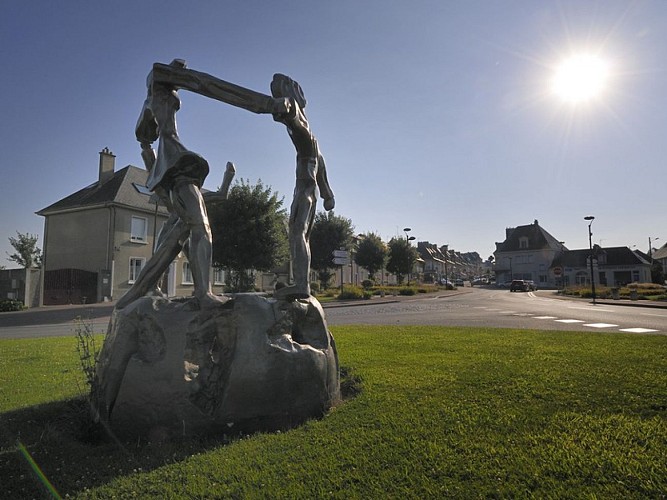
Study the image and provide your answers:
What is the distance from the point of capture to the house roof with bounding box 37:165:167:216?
29156mm

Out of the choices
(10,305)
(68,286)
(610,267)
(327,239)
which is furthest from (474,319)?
(610,267)

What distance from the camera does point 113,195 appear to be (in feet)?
95.7

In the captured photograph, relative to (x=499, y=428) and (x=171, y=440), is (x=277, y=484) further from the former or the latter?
(x=499, y=428)

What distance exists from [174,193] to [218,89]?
1.14 metres

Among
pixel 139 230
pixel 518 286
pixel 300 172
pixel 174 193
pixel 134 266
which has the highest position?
pixel 139 230

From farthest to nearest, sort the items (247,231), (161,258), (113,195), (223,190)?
(113,195) < (247,231) < (223,190) < (161,258)

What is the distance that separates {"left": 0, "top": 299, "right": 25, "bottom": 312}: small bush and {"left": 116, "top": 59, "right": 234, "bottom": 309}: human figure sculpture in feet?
77.1

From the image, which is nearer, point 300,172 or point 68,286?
point 300,172

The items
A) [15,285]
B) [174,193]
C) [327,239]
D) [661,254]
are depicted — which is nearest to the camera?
[174,193]

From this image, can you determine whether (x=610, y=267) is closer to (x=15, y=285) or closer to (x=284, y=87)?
(x=15, y=285)

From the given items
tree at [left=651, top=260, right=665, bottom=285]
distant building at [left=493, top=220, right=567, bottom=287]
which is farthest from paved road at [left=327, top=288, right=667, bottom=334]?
distant building at [left=493, top=220, right=567, bottom=287]

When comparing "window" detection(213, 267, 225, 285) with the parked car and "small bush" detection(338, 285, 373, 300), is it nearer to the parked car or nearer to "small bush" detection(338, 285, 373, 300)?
"small bush" detection(338, 285, 373, 300)

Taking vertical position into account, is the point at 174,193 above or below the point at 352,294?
above

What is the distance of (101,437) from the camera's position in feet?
12.5
